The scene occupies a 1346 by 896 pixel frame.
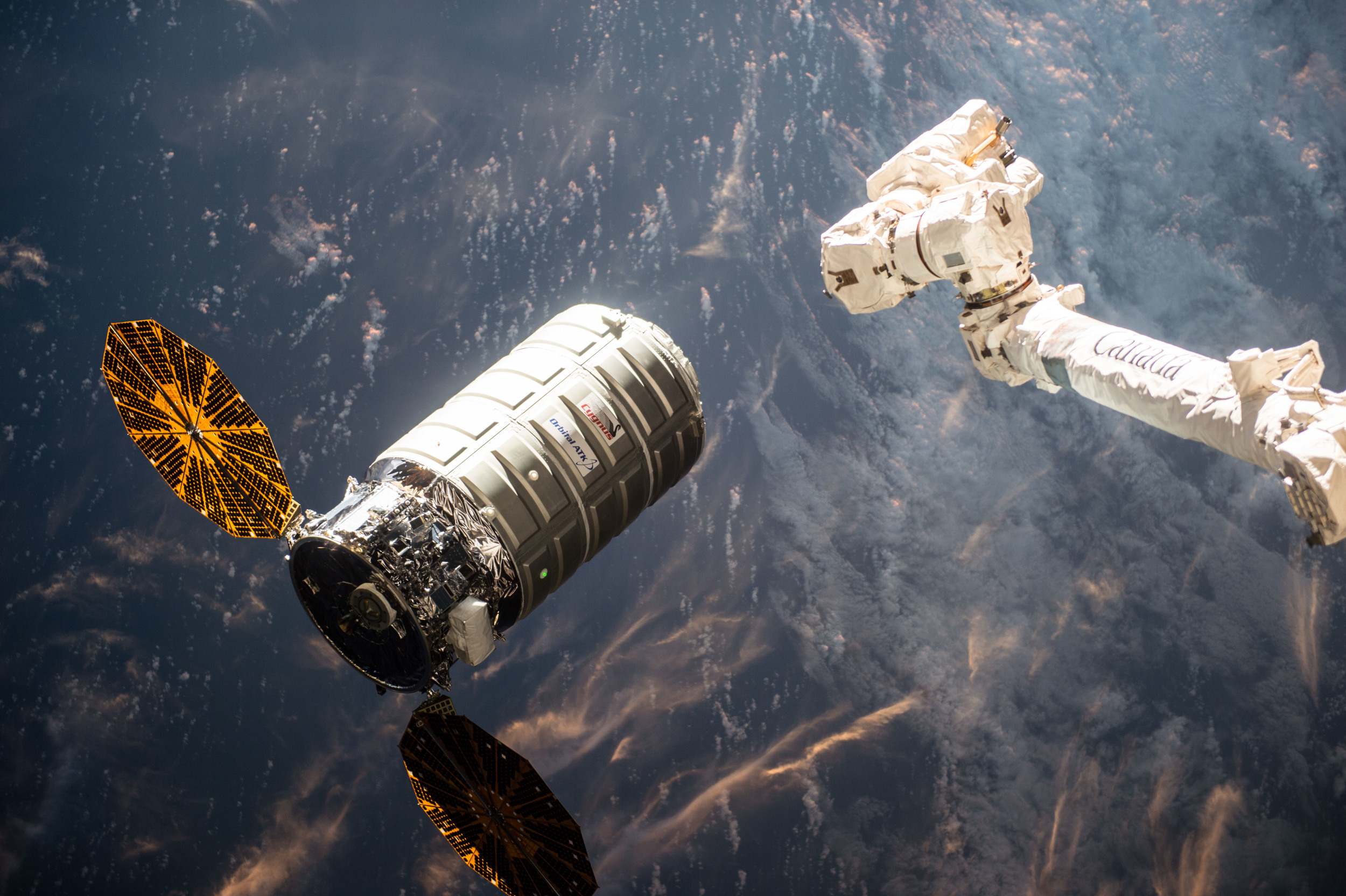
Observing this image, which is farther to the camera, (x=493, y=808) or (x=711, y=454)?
(x=711, y=454)

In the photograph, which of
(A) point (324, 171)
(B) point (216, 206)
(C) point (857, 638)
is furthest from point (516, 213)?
(C) point (857, 638)

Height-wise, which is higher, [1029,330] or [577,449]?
[577,449]

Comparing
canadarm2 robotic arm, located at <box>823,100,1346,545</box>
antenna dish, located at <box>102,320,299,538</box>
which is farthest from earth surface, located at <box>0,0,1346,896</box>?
canadarm2 robotic arm, located at <box>823,100,1346,545</box>

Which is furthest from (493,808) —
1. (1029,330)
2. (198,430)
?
(1029,330)

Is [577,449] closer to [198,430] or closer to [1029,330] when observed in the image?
[198,430]

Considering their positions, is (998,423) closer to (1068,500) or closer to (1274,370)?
(1068,500)
